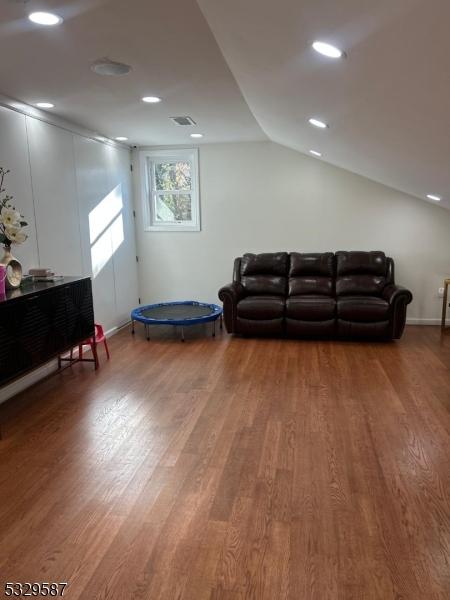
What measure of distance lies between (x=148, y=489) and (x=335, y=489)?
3.26 ft

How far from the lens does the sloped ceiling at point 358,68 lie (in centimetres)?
134

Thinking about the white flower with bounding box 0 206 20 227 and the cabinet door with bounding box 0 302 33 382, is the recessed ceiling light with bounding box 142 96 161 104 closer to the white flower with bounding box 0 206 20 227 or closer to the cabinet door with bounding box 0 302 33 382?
the white flower with bounding box 0 206 20 227

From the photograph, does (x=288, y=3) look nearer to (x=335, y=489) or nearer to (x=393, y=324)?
(x=335, y=489)

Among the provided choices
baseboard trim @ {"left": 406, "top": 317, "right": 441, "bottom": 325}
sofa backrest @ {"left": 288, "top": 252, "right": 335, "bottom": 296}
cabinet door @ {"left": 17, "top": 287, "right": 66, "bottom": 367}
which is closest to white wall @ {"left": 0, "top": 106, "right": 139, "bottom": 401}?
cabinet door @ {"left": 17, "top": 287, "right": 66, "bottom": 367}

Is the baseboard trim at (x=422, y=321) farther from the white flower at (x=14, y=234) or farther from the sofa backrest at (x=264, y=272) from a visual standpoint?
the white flower at (x=14, y=234)

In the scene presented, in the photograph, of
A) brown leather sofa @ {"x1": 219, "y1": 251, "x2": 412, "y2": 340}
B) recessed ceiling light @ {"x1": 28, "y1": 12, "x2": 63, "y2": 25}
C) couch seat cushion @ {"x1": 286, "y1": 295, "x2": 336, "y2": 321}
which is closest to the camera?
recessed ceiling light @ {"x1": 28, "y1": 12, "x2": 63, "y2": 25}

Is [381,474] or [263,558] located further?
[381,474]

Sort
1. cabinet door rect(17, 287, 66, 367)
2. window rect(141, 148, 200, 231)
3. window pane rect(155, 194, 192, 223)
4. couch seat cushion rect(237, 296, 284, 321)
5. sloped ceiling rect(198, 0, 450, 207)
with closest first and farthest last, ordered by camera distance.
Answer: sloped ceiling rect(198, 0, 450, 207), cabinet door rect(17, 287, 66, 367), couch seat cushion rect(237, 296, 284, 321), window rect(141, 148, 200, 231), window pane rect(155, 194, 192, 223)

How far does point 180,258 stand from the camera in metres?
6.27

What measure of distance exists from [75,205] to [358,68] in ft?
11.4

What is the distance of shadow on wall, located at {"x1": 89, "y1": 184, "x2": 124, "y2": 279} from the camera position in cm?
502

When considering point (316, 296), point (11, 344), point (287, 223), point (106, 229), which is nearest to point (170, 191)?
point (106, 229)

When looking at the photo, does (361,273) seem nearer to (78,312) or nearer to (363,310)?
(363,310)

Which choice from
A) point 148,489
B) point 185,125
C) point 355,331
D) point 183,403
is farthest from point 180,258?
point 148,489
